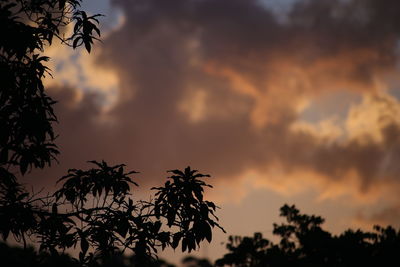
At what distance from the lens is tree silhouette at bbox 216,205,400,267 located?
93.2 ft

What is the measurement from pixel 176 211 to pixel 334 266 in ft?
82.9

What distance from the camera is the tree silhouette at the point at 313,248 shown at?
1118 inches

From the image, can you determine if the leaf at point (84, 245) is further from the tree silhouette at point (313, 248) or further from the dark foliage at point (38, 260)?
the tree silhouette at point (313, 248)

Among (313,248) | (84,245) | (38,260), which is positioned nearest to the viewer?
(84,245)

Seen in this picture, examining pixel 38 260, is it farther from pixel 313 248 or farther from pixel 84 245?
pixel 313 248

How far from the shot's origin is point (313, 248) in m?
30.4

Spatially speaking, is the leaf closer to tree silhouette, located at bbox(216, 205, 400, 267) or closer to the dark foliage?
the dark foliage

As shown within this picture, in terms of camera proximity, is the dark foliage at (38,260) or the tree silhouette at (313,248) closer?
the dark foliage at (38,260)

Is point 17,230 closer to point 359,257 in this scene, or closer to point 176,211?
point 176,211

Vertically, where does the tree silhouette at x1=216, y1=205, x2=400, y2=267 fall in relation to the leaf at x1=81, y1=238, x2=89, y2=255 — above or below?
above

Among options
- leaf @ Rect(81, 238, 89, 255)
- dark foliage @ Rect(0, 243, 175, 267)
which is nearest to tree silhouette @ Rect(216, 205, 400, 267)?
dark foliage @ Rect(0, 243, 175, 267)

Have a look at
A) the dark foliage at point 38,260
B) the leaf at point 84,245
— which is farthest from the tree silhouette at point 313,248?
the leaf at point 84,245

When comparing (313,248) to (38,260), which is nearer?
(38,260)

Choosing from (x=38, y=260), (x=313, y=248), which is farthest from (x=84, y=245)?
(x=313, y=248)
